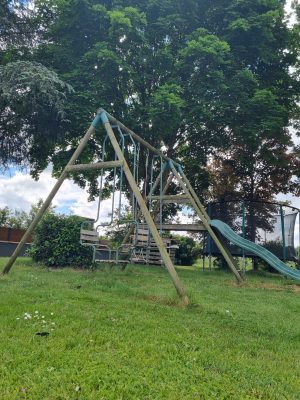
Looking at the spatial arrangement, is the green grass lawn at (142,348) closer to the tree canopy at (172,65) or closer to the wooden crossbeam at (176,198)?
the wooden crossbeam at (176,198)

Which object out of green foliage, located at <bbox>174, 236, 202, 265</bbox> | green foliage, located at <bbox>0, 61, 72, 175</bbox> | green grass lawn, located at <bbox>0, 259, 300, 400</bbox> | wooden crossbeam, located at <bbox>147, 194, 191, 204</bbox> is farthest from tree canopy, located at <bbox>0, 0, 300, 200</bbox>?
green grass lawn, located at <bbox>0, 259, 300, 400</bbox>

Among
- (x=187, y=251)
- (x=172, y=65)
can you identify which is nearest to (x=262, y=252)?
(x=172, y=65)

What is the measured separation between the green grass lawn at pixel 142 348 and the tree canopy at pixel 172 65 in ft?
27.3

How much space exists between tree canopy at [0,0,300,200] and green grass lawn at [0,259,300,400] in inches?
328

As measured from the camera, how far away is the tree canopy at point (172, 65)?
12.9 metres

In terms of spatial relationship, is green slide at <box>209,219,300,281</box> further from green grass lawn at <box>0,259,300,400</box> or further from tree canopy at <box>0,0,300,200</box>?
tree canopy at <box>0,0,300,200</box>

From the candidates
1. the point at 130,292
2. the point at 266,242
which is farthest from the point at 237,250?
the point at 130,292

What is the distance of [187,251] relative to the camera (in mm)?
21109

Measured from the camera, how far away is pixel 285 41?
610 inches

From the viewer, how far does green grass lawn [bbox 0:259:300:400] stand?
2.70 metres

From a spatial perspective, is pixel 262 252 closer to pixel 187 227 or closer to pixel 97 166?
pixel 187 227

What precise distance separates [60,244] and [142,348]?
25.6 feet

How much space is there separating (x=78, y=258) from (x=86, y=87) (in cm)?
659

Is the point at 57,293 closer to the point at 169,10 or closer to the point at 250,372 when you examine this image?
the point at 250,372
